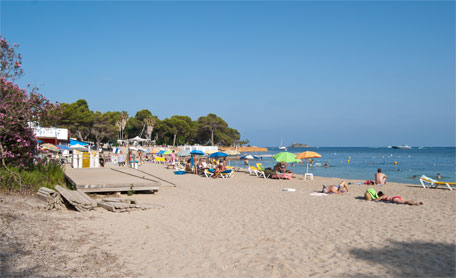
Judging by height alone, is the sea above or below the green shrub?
below

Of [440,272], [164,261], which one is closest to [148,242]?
[164,261]

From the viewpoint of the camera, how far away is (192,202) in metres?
10.2

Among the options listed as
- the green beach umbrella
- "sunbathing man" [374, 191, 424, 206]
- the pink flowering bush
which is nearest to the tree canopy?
the green beach umbrella

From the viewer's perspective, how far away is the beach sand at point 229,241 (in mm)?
4414

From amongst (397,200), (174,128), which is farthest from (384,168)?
(174,128)

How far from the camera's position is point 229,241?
590 cm

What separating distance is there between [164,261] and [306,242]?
7.86 ft

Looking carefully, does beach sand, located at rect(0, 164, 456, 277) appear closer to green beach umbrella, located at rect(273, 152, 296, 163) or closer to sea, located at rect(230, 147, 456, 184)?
green beach umbrella, located at rect(273, 152, 296, 163)

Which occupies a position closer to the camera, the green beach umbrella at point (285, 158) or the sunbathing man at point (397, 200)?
the sunbathing man at point (397, 200)

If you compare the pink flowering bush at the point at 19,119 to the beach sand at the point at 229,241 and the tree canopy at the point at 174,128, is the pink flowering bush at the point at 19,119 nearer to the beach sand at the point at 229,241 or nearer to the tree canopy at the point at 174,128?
the beach sand at the point at 229,241

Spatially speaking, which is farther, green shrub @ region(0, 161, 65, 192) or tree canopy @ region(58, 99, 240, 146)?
tree canopy @ region(58, 99, 240, 146)

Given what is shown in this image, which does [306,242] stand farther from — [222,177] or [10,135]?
[222,177]

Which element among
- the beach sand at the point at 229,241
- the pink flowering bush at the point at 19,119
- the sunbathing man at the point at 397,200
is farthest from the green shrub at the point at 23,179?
the sunbathing man at the point at 397,200

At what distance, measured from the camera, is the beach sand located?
4.41 m
